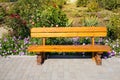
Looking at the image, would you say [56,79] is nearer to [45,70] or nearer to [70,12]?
[45,70]

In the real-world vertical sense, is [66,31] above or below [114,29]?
above

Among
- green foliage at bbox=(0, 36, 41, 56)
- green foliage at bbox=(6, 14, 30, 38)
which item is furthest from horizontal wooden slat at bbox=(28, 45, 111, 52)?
green foliage at bbox=(6, 14, 30, 38)

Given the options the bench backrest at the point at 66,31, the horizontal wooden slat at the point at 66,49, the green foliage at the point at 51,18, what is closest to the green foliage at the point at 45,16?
the green foliage at the point at 51,18

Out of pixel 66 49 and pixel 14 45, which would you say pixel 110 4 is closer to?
pixel 14 45

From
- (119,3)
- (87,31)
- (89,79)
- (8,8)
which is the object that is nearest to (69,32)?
(87,31)

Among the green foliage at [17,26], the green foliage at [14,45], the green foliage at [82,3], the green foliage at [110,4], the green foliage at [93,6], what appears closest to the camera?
the green foliage at [14,45]

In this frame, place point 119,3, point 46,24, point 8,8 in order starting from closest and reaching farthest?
point 46,24 < point 8,8 < point 119,3

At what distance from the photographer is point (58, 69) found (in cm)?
731

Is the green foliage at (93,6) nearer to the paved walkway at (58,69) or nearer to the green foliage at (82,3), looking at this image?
the green foliage at (82,3)

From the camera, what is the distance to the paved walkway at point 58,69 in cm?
679

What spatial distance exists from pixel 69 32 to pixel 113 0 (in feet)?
23.5

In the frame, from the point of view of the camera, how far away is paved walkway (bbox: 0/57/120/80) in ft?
22.3

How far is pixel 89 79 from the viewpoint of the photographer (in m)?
6.67

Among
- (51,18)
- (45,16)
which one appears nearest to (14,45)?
(45,16)
